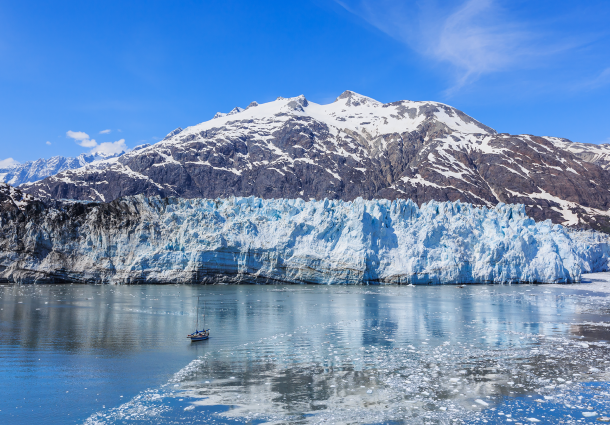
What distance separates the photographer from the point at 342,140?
167625 mm

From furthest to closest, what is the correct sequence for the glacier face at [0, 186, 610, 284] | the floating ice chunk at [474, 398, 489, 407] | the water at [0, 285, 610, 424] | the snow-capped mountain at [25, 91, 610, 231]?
the snow-capped mountain at [25, 91, 610, 231] → the glacier face at [0, 186, 610, 284] → the floating ice chunk at [474, 398, 489, 407] → the water at [0, 285, 610, 424]

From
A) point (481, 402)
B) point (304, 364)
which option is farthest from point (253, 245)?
point (481, 402)

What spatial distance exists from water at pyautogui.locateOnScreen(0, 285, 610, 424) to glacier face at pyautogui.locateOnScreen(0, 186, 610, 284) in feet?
50.2

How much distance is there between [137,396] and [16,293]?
3168cm

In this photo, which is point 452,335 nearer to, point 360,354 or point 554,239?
point 360,354

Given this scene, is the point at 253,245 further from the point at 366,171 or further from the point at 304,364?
the point at 366,171

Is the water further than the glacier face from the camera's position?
No

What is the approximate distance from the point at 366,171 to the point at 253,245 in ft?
354

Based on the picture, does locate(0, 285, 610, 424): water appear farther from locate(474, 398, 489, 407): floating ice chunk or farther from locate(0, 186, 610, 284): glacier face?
locate(0, 186, 610, 284): glacier face

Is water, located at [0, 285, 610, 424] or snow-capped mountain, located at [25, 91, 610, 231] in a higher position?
snow-capped mountain, located at [25, 91, 610, 231]

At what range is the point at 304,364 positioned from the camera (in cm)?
1580

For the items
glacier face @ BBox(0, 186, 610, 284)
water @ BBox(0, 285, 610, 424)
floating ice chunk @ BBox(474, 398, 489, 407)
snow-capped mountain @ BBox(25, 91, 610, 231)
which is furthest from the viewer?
snow-capped mountain @ BBox(25, 91, 610, 231)

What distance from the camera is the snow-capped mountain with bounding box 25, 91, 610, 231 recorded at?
13138cm

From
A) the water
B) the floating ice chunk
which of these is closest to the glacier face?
the water
